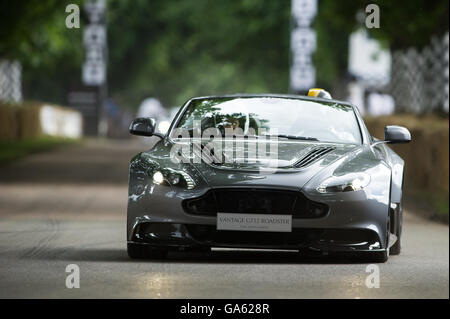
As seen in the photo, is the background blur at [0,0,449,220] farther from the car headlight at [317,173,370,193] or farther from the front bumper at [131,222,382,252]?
the car headlight at [317,173,370,193]

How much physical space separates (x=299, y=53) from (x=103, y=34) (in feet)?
29.7

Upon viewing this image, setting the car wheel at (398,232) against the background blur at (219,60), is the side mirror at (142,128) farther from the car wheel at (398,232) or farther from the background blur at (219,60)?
the car wheel at (398,232)

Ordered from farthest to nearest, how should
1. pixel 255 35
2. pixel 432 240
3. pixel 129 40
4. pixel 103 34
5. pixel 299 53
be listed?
pixel 129 40 < pixel 255 35 < pixel 103 34 < pixel 299 53 < pixel 432 240

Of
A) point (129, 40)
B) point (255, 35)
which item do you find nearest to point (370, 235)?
point (255, 35)

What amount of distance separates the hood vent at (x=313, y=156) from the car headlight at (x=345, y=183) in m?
0.28

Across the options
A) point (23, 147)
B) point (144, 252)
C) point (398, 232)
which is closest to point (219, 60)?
point (23, 147)

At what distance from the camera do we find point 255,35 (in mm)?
60938

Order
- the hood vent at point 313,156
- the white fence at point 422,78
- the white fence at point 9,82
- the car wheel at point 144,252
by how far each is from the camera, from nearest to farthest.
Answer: the hood vent at point 313,156 < the car wheel at point 144,252 < the white fence at point 422,78 < the white fence at point 9,82

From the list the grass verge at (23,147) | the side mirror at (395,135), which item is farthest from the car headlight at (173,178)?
the grass verge at (23,147)

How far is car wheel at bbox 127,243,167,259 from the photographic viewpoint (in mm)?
11086

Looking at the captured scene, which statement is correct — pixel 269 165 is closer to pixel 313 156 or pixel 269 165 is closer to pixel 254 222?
pixel 313 156

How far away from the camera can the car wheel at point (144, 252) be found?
1109cm

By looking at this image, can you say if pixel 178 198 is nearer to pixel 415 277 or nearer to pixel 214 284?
pixel 214 284

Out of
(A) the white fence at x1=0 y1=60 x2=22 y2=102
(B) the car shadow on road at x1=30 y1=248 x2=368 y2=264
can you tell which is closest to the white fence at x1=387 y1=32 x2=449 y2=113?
(B) the car shadow on road at x1=30 y1=248 x2=368 y2=264
